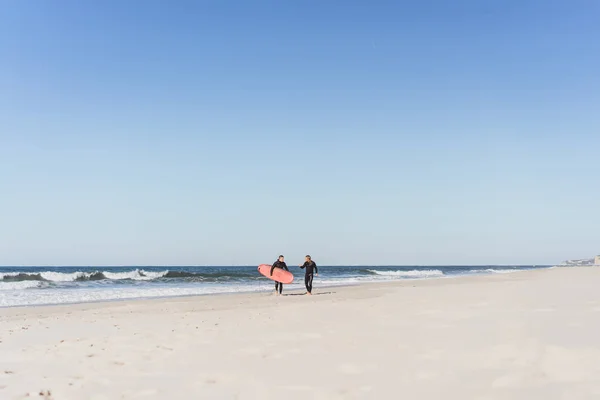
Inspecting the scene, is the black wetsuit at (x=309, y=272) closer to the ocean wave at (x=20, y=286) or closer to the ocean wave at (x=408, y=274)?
the ocean wave at (x=20, y=286)

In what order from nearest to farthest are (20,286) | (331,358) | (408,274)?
(331,358) < (20,286) < (408,274)

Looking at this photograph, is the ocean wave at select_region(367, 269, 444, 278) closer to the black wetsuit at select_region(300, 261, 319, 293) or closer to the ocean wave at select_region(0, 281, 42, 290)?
the black wetsuit at select_region(300, 261, 319, 293)

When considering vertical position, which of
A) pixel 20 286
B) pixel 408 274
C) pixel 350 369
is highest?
pixel 350 369

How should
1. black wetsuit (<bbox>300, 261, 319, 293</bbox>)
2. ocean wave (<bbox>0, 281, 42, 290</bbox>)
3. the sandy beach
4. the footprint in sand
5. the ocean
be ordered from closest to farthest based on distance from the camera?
the sandy beach, the footprint in sand, black wetsuit (<bbox>300, 261, 319, 293</bbox>), the ocean, ocean wave (<bbox>0, 281, 42, 290</bbox>)

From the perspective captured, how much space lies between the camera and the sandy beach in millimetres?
5254

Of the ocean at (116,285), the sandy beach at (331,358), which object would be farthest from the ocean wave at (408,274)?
the sandy beach at (331,358)

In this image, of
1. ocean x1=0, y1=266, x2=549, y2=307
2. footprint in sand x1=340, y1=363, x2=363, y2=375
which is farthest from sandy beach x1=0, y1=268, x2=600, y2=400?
ocean x1=0, y1=266, x2=549, y2=307

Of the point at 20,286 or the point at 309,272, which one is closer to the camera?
the point at 309,272

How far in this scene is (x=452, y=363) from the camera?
19.4 feet

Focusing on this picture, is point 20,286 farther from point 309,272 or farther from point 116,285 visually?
point 309,272

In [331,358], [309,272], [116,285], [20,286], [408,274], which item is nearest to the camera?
[331,358]

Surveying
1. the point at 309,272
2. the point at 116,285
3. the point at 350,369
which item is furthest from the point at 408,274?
the point at 350,369

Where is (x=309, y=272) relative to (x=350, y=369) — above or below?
above

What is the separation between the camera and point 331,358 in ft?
21.3
